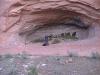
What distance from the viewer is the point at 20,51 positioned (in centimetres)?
628

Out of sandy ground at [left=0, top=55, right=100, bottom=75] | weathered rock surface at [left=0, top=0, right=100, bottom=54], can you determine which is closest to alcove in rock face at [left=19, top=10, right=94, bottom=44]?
weathered rock surface at [left=0, top=0, right=100, bottom=54]

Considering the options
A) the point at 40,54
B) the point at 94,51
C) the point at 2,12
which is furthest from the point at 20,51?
the point at 94,51

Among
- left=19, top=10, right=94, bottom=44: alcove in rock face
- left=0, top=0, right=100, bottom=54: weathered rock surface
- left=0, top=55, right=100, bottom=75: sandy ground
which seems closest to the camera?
left=0, top=55, right=100, bottom=75: sandy ground

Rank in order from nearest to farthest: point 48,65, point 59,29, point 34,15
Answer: point 48,65 < point 34,15 < point 59,29

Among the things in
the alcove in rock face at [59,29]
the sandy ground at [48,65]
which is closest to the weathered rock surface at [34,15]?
the alcove in rock face at [59,29]

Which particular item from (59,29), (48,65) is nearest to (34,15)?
(59,29)

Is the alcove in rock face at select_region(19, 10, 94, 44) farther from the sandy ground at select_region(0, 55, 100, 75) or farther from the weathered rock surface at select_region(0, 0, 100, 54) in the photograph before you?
the sandy ground at select_region(0, 55, 100, 75)

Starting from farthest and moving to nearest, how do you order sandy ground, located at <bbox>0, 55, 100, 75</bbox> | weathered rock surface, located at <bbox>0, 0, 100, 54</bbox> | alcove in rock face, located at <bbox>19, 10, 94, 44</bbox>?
1. alcove in rock face, located at <bbox>19, 10, 94, 44</bbox>
2. weathered rock surface, located at <bbox>0, 0, 100, 54</bbox>
3. sandy ground, located at <bbox>0, 55, 100, 75</bbox>

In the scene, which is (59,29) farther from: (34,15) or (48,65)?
(48,65)

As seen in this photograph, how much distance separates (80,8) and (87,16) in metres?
0.25

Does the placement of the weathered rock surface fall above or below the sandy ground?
above

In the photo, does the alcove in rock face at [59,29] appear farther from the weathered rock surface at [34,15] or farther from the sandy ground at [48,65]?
the sandy ground at [48,65]

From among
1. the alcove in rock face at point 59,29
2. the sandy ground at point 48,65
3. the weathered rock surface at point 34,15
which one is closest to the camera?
the sandy ground at point 48,65

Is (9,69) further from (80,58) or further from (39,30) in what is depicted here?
(39,30)
